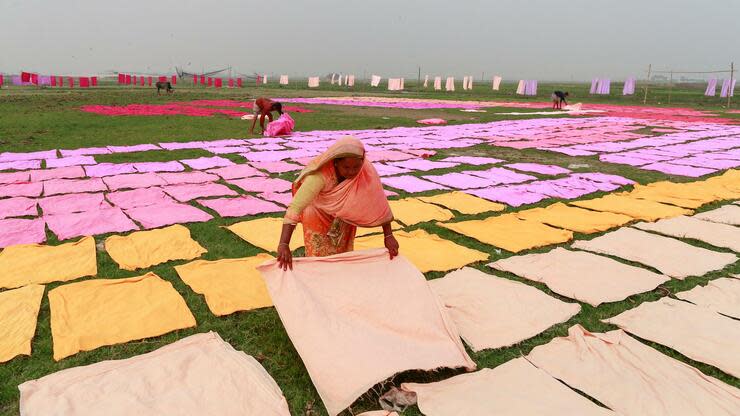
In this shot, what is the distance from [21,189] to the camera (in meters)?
6.61

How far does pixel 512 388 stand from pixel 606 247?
118 inches

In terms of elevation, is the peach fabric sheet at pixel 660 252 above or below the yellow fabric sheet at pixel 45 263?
above

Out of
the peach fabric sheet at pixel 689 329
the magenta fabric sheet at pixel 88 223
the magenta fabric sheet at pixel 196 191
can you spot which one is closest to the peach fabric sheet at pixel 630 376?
the peach fabric sheet at pixel 689 329

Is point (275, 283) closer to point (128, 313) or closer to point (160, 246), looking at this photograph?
point (128, 313)

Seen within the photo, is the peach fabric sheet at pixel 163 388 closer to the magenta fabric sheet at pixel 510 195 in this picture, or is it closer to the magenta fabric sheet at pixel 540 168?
the magenta fabric sheet at pixel 510 195

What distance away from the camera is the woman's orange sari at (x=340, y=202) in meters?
2.84

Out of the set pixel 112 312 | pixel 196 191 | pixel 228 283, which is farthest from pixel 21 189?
pixel 228 283

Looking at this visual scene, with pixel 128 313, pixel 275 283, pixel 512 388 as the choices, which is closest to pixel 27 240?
pixel 128 313

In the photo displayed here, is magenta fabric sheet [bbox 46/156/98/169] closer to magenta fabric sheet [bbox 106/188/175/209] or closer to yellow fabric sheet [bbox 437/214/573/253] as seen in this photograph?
magenta fabric sheet [bbox 106/188/175/209]

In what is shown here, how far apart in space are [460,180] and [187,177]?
15.0 ft

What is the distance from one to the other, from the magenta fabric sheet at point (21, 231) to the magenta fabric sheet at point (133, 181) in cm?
159

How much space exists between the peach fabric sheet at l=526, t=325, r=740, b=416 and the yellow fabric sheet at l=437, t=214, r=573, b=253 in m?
1.89

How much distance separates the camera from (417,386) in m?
2.56

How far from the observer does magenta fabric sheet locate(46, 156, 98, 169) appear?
835cm
